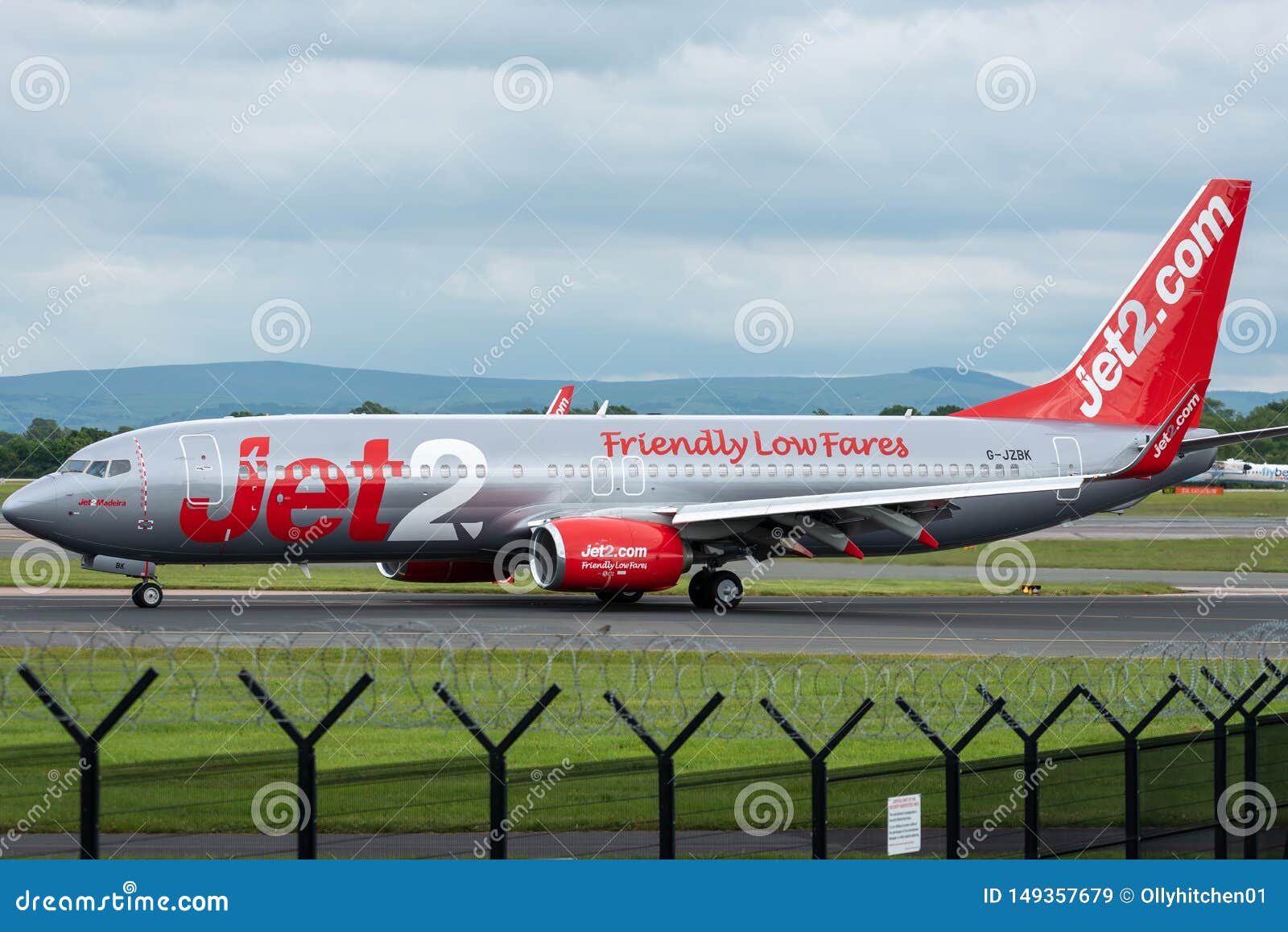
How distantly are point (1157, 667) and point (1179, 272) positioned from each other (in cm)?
2049

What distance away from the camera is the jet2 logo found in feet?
149

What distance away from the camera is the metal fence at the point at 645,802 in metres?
11.1

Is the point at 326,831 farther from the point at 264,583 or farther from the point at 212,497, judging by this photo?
the point at 264,583

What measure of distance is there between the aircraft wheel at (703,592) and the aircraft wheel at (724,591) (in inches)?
0.8

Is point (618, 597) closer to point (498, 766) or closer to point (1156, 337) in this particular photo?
point (1156, 337)

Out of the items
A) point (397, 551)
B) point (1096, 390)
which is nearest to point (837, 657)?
point (397, 551)

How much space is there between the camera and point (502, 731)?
61.5ft

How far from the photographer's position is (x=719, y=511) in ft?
123

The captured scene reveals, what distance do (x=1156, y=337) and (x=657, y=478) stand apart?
15.7 metres

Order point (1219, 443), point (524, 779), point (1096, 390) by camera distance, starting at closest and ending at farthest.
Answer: point (524, 779) < point (1219, 443) < point (1096, 390)

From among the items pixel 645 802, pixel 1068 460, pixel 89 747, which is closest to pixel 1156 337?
pixel 1068 460

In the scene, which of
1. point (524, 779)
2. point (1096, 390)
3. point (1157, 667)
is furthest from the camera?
point (1096, 390)

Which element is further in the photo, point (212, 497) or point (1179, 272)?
point (1179, 272)

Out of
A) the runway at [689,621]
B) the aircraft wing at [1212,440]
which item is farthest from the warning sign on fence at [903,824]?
the aircraft wing at [1212,440]
